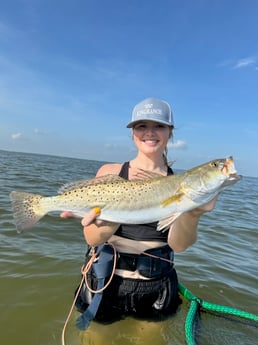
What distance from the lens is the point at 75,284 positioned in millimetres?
6652

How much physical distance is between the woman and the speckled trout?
0.17 meters

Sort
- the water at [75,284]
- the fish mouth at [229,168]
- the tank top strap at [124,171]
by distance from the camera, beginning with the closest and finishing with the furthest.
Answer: the fish mouth at [229,168] → the tank top strap at [124,171] → the water at [75,284]

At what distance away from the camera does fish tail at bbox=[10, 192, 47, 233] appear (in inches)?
156

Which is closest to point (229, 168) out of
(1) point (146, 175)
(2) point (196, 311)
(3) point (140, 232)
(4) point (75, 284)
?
(1) point (146, 175)

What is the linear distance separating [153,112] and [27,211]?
5.83 ft

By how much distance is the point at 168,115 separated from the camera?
4.00 m

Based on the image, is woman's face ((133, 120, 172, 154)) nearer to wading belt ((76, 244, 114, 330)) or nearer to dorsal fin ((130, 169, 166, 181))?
dorsal fin ((130, 169, 166, 181))

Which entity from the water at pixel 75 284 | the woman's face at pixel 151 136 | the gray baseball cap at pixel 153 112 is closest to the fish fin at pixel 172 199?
the woman's face at pixel 151 136

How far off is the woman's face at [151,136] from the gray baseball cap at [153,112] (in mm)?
97

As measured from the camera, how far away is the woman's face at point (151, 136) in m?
4.04

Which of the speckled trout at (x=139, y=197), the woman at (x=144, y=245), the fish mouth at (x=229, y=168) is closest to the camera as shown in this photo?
the fish mouth at (x=229, y=168)

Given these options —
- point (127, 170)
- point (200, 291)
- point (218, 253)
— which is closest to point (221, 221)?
point (218, 253)

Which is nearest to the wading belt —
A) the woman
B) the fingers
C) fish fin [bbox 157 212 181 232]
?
the woman

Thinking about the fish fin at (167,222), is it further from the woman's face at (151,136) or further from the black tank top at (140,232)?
the woman's face at (151,136)
